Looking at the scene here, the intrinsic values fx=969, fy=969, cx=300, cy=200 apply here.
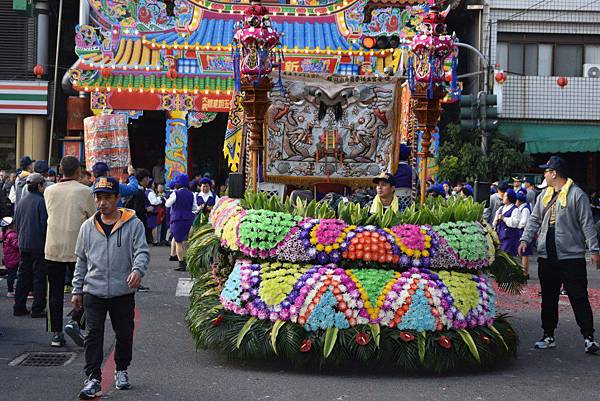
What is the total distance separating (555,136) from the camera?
29.3 metres

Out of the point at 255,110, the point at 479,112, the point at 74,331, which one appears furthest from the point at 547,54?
the point at 74,331

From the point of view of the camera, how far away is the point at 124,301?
7.42 meters

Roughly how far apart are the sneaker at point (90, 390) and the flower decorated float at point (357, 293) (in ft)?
4.58

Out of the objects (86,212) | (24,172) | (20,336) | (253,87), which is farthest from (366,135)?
(24,172)

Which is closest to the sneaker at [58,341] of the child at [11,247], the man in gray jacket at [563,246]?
the child at [11,247]

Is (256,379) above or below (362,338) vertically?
below

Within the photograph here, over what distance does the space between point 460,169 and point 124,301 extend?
20540 mm

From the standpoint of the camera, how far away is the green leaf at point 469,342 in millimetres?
8109

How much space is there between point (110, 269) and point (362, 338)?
7.05 feet

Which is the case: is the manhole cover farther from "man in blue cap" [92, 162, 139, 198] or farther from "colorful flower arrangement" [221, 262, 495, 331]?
"man in blue cap" [92, 162, 139, 198]

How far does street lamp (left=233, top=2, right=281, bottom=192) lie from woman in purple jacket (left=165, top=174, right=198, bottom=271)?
5.87 meters

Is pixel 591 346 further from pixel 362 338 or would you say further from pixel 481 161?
pixel 481 161

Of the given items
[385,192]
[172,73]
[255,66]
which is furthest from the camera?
[172,73]

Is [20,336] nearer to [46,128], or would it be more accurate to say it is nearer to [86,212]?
[86,212]
